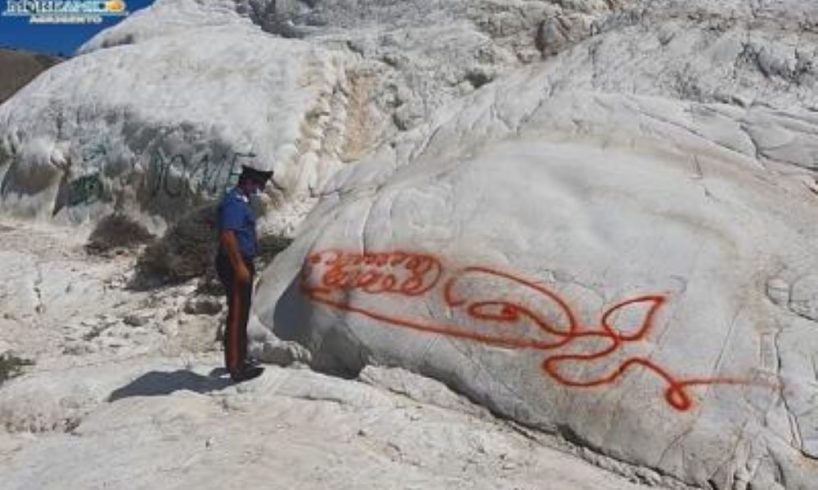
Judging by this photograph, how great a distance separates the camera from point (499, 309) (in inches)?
261

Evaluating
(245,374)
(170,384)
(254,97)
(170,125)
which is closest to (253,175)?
(245,374)

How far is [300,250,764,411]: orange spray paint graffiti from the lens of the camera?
19.9 feet

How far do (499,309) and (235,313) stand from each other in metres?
1.72

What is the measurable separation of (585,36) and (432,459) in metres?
6.17

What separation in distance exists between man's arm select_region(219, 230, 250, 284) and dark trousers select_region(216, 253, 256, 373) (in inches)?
1.2

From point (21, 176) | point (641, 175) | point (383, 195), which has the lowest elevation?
point (21, 176)

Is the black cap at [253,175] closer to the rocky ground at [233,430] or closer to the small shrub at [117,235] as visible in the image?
the rocky ground at [233,430]

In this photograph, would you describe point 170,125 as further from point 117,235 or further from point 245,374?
point 245,374

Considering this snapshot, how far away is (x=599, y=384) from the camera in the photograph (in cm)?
598

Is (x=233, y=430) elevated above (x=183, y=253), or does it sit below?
above

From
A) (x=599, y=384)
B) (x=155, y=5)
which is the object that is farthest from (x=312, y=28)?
(x=599, y=384)

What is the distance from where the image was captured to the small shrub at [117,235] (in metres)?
11.7

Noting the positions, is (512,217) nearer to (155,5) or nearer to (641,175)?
(641,175)

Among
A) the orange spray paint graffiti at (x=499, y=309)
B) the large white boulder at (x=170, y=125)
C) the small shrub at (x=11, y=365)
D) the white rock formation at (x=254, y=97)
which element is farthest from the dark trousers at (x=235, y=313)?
the large white boulder at (x=170, y=125)
